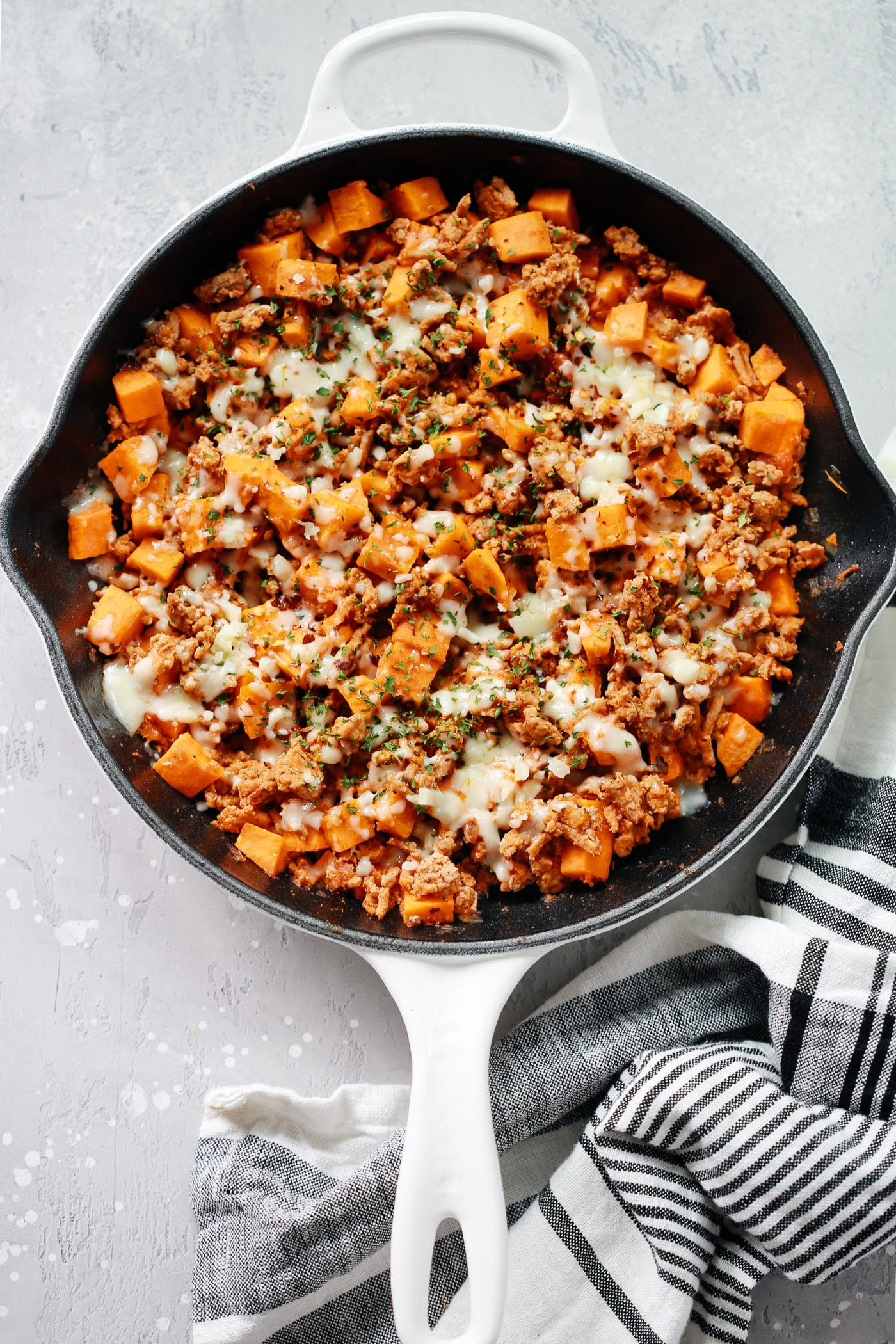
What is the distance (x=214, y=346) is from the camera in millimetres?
2354

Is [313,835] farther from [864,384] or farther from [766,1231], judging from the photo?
[864,384]

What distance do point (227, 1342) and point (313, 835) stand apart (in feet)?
3.62

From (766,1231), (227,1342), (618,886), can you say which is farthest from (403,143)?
(227,1342)

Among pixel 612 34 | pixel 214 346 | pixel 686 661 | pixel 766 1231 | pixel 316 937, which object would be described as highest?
pixel 612 34

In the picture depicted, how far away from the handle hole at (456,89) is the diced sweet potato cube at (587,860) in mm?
1720

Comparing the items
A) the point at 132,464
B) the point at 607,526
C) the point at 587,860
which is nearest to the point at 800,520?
the point at 607,526

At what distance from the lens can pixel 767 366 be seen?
237cm

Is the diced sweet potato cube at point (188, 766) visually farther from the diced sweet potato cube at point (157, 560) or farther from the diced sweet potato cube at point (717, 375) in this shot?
the diced sweet potato cube at point (717, 375)

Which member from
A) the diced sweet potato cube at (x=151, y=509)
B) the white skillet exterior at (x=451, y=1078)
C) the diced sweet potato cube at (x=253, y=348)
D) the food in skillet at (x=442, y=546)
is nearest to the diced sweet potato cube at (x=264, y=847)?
the food in skillet at (x=442, y=546)

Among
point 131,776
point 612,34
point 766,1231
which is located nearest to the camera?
point 131,776

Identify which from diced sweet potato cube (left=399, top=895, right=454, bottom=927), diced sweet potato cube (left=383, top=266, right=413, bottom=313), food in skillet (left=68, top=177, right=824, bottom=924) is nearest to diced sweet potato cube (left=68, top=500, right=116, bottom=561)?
food in skillet (left=68, top=177, right=824, bottom=924)

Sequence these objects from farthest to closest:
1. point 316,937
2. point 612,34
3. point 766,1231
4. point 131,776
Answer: point 612,34
point 316,937
point 766,1231
point 131,776

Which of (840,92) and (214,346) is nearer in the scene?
(214,346)

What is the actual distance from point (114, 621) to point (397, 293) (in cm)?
93
